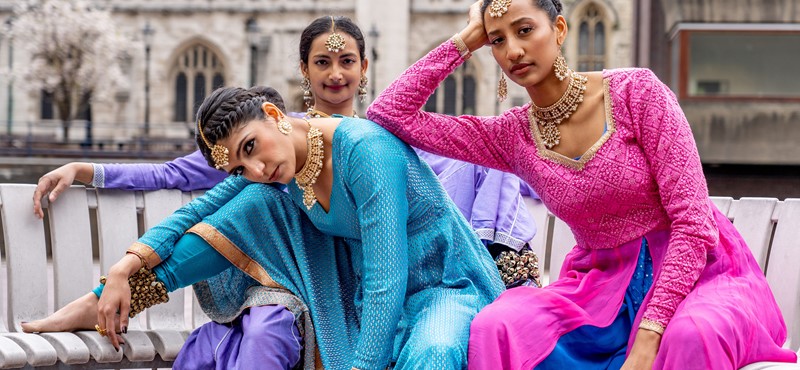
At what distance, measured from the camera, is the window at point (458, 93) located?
34.1 m

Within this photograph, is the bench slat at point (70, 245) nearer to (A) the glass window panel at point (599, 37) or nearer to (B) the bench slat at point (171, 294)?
(B) the bench slat at point (171, 294)

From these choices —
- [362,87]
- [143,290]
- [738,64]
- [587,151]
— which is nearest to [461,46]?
[587,151]

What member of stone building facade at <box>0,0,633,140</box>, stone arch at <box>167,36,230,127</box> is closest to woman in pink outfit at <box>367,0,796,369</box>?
stone building facade at <box>0,0,633,140</box>

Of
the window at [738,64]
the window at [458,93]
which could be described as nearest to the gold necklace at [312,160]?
the window at [738,64]

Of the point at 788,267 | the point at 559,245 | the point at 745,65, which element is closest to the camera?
the point at 788,267

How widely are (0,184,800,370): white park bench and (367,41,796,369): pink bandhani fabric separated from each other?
923mm

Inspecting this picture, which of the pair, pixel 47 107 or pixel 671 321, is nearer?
pixel 671 321

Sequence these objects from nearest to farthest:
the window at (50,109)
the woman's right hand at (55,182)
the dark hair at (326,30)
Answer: the woman's right hand at (55,182)
the dark hair at (326,30)
the window at (50,109)

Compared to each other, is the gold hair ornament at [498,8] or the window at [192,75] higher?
the window at [192,75]

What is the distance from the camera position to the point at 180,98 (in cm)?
3575

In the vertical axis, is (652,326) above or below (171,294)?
above

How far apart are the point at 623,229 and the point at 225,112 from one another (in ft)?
4.01

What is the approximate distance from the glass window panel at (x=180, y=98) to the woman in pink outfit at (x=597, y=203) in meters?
33.0

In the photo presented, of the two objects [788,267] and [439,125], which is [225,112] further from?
[788,267]
